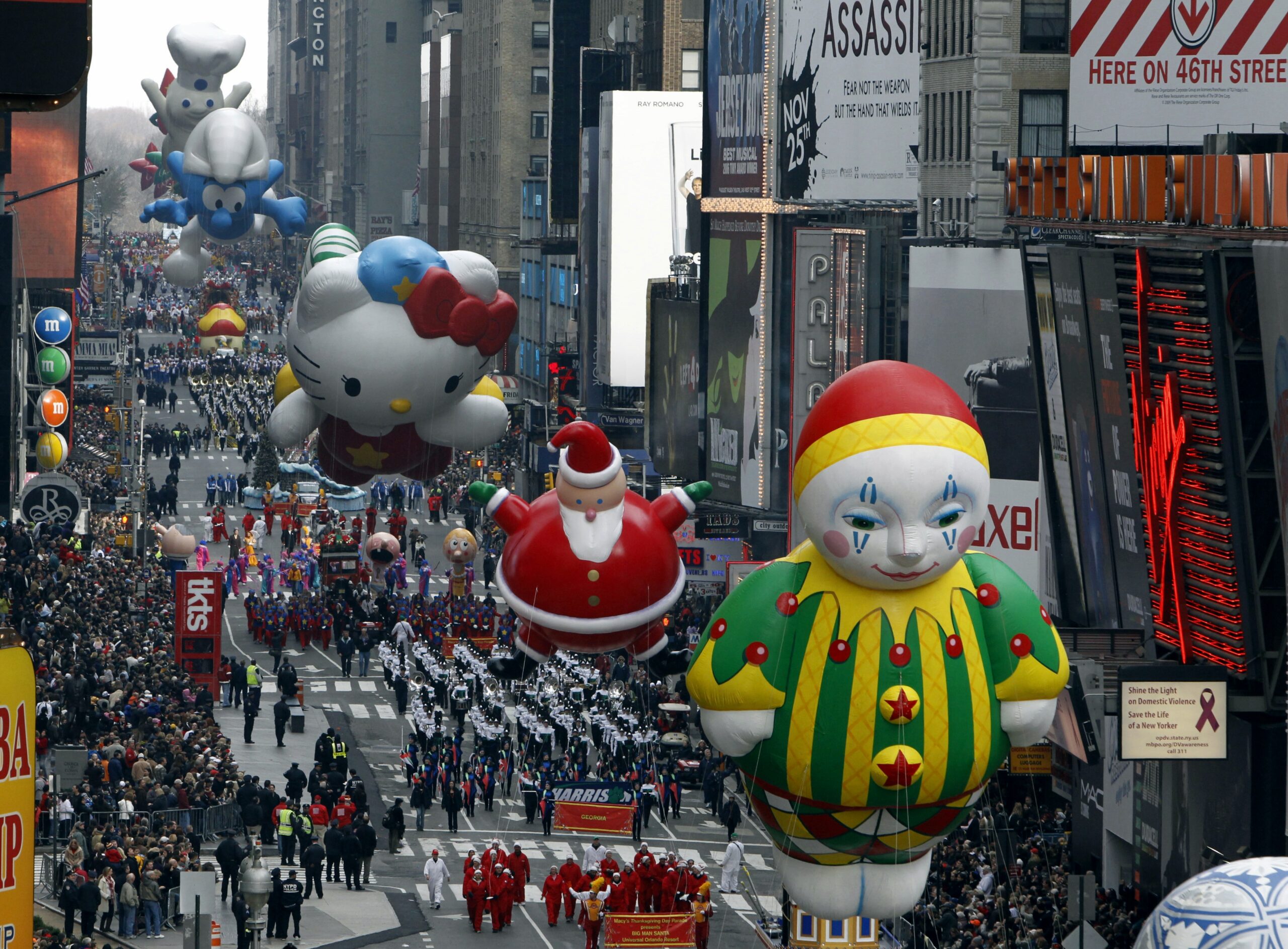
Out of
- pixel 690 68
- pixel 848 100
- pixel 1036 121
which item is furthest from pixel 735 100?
pixel 690 68

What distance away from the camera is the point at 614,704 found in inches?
1777

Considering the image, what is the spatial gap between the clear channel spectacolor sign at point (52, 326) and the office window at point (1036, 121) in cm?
2869

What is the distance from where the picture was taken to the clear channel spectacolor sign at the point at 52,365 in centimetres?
6372

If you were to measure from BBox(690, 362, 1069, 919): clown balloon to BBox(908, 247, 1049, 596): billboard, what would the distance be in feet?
65.4

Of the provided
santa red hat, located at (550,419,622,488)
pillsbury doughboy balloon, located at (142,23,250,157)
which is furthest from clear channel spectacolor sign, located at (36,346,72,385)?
santa red hat, located at (550,419,622,488)

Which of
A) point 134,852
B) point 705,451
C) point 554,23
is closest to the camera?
point 134,852

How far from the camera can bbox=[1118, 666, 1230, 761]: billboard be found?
27.5 m

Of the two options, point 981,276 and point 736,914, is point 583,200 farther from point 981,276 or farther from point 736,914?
point 736,914

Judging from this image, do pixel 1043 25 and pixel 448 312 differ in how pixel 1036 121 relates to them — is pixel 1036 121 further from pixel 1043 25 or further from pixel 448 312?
pixel 448 312

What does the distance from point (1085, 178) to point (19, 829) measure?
79.6 feet

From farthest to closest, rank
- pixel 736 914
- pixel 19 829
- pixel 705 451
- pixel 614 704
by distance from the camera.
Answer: pixel 705 451
pixel 614 704
pixel 736 914
pixel 19 829

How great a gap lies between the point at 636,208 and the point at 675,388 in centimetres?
1526

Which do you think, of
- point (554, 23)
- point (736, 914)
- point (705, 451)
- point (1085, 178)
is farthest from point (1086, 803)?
point (554, 23)

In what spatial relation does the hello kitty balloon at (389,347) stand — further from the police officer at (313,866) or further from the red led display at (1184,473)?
the red led display at (1184,473)
